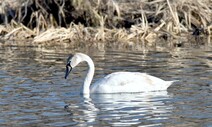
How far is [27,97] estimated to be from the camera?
459 inches

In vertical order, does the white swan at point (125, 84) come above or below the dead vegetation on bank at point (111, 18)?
below

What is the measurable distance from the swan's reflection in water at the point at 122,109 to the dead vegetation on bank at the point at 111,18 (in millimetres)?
10058

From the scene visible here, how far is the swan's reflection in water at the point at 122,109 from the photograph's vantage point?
31.4 ft

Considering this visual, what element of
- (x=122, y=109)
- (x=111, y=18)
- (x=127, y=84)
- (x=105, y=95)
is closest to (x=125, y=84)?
(x=127, y=84)

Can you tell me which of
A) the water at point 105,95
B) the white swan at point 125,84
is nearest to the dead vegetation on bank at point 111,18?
the water at point 105,95

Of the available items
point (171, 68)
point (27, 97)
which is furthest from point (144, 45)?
point (27, 97)

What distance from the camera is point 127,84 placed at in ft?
41.1

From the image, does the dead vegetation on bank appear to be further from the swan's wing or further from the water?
the swan's wing

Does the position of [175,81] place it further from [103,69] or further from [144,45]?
[144,45]

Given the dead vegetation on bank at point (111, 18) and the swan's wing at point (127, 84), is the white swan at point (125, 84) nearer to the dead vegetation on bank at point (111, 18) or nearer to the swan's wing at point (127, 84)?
the swan's wing at point (127, 84)

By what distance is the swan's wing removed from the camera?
1241cm

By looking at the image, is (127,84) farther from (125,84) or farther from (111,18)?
(111,18)

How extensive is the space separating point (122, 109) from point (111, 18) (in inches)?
534

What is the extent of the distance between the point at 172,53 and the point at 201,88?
243 inches
